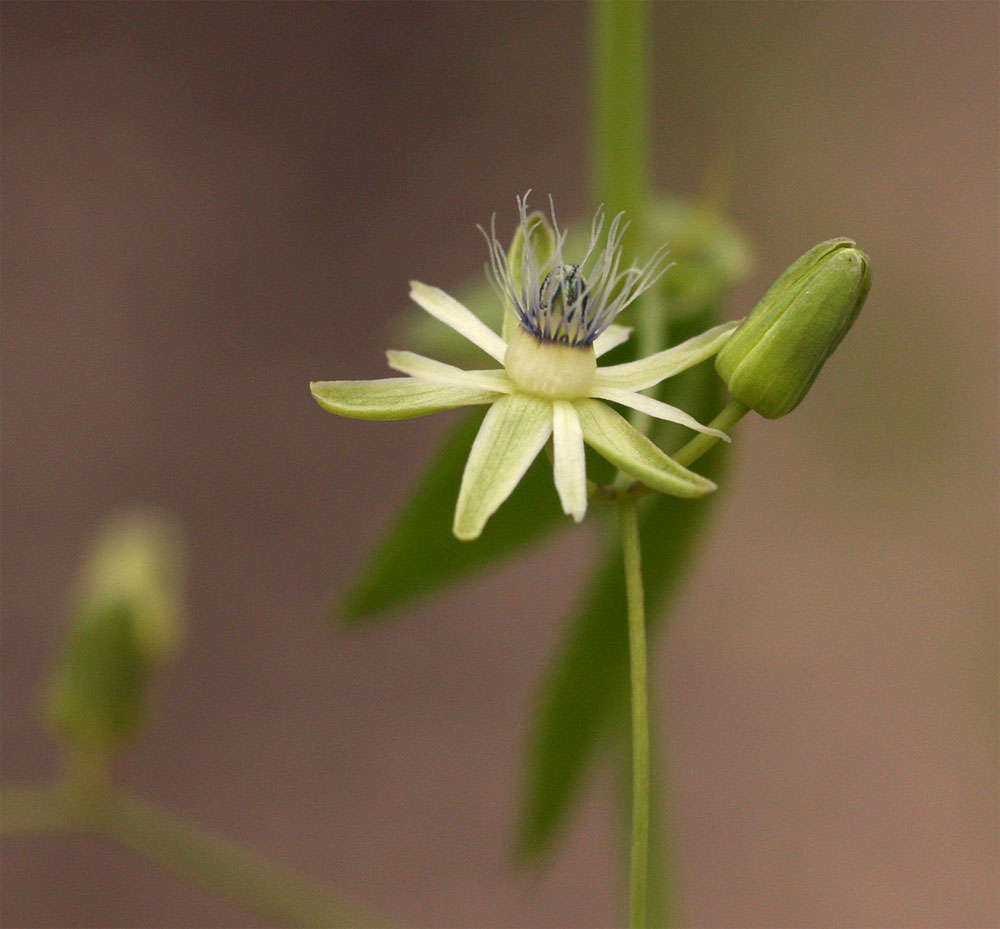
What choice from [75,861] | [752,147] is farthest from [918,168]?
[75,861]

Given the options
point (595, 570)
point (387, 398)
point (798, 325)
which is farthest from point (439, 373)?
point (595, 570)

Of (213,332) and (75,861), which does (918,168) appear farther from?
(75,861)

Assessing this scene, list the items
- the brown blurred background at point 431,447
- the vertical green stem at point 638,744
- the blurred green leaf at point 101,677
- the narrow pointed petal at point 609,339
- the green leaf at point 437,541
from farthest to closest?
the brown blurred background at point 431,447 < the blurred green leaf at point 101,677 < the green leaf at point 437,541 < the narrow pointed petal at point 609,339 < the vertical green stem at point 638,744

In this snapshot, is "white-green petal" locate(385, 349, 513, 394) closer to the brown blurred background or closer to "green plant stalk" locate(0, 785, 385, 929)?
"green plant stalk" locate(0, 785, 385, 929)

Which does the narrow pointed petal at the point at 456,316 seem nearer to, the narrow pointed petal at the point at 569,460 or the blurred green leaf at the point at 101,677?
the narrow pointed petal at the point at 569,460

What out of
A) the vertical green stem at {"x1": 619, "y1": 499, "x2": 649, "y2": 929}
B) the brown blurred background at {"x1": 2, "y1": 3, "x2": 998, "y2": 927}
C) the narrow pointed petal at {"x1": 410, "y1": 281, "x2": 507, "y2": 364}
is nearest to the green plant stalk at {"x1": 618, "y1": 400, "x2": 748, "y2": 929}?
the vertical green stem at {"x1": 619, "y1": 499, "x2": 649, "y2": 929}

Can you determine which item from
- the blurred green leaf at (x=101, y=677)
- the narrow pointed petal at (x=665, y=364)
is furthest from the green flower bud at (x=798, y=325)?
the blurred green leaf at (x=101, y=677)

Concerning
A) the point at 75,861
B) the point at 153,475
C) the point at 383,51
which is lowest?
the point at 75,861
